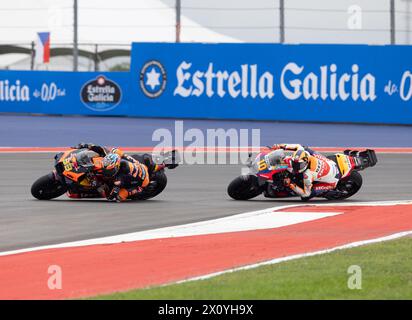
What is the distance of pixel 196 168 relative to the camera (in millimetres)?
20906

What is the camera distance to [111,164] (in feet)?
50.9

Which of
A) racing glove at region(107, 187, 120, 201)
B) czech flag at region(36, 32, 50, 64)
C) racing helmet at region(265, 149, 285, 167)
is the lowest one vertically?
racing glove at region(107, 187, 120, 201)

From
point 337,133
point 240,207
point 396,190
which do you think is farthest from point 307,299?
point 337,133

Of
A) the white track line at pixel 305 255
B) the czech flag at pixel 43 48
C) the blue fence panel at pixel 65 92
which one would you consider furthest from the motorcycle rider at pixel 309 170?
the czech flag at pixel 43 48

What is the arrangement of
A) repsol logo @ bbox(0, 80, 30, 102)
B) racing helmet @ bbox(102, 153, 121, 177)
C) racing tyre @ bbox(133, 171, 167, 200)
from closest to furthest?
racing helmet @ bbox(102, 153, 121, 177) < racing tyre @ bbox(133, 171, 167, 200) < repsol logo @ bbox(0, 80, 30, 102)

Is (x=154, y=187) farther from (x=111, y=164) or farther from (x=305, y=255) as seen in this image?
(x=305, y=255)

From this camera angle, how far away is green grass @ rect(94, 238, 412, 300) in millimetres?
8609

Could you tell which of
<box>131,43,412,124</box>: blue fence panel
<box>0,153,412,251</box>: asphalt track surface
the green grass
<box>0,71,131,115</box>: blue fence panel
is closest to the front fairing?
<box>0,153,412,251</box>: asphalt track surface

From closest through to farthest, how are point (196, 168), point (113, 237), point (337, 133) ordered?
point (113, 237)
point (196, 168)
point (337, 133)

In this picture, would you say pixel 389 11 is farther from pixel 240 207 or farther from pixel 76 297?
pixel 76 297

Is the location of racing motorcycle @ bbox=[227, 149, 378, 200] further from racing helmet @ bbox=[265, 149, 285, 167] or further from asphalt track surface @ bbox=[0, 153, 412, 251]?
asphalt track surface @ bbox=[0, 153, 412, 251]

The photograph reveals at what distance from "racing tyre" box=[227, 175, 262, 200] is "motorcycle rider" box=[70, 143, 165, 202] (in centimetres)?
126

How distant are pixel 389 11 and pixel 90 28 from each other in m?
9.07

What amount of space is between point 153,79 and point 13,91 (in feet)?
16.0
